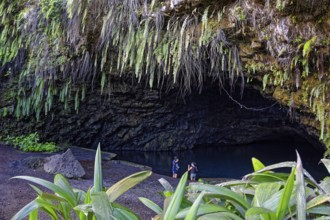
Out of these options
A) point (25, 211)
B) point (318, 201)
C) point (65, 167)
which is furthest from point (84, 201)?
point (65, 167)

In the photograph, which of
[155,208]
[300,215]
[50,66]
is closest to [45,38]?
[50,66]

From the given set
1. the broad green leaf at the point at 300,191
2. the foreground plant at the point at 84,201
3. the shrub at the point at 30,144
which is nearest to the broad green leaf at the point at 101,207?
the foreground plant at the point at 84,201

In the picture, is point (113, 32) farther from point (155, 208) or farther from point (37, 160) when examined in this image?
point (155, 208)

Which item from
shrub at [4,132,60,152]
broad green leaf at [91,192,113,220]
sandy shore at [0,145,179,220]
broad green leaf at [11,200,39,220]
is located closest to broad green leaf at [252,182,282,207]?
broad green leaf at [91,192,113,220]

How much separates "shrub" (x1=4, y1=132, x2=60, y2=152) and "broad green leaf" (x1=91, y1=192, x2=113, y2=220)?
335 inches

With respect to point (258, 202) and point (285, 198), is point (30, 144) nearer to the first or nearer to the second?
point (258, 202)

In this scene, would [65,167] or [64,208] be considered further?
[65,167]

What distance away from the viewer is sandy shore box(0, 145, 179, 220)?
569 centimetres

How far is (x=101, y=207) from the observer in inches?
93.0

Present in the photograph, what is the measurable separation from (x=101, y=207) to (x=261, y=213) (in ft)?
2.99

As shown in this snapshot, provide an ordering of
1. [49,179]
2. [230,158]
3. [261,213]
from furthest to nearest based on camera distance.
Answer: [230,158] → [49,179] → [261,213]

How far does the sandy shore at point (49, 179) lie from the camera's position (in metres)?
5.69

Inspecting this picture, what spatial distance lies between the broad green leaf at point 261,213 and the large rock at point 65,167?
5907mm

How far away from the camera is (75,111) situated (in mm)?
11469
